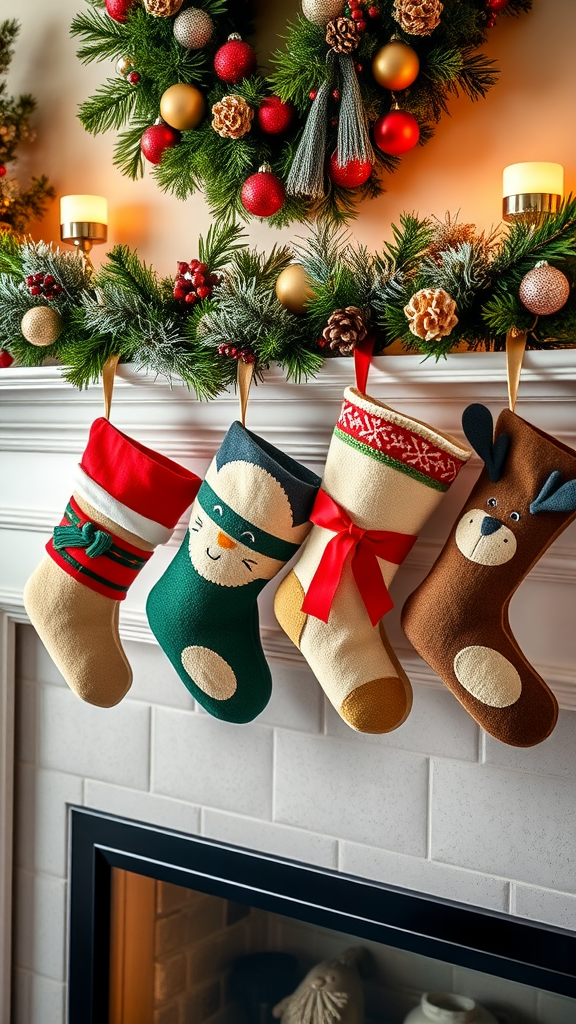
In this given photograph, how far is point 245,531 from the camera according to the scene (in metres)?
1.07

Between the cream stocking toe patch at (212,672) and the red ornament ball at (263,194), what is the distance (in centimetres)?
59

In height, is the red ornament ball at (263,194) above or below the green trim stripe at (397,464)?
above

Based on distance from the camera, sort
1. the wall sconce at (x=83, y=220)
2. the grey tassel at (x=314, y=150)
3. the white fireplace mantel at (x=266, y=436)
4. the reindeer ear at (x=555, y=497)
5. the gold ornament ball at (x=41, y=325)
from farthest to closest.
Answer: the wall sconce at (x=83, y=220), the gold ornament ball at (x=41, y=325), the grey tassel at (x=314, y=150), the white fireplace mantel at (x=266, y=436), the reindeer ear at (x=555, y=497)

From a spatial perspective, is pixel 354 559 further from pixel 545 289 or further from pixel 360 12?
pixel 360 12

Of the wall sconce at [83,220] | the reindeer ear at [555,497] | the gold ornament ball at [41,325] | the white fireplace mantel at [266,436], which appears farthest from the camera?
the wall sconce at [83,220]

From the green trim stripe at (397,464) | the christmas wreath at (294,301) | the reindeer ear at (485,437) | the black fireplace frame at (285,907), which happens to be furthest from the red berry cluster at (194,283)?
the black fireplace frame at (285,907)

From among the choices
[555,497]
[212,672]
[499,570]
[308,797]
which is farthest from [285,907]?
[555,497]

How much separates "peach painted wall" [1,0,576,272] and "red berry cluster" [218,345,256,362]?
0.27 m

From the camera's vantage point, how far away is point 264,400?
3.82 feet

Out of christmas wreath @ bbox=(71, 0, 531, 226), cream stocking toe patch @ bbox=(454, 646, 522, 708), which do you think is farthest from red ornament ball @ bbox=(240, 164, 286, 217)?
cream stocking toe patch @ bbox=(454, 646, 522, 708)

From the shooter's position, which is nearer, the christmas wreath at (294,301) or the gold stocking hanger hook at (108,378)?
the christmas wreath at (294,301)

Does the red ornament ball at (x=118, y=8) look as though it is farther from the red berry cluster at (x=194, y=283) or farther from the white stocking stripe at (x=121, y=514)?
the white stocking stripe at (x=121, y=514)

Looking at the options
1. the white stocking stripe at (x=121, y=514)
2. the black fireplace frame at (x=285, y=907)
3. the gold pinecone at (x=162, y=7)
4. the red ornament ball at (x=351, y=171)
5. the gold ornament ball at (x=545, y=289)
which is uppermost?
the gold pinecone at (x=162, y=7)

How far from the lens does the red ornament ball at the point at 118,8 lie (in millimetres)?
1239
